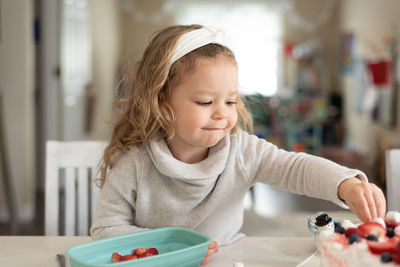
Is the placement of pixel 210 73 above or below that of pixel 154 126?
above

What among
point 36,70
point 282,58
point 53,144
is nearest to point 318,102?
point 282,58

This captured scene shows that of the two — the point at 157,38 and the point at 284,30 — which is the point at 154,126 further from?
the point at 284,30

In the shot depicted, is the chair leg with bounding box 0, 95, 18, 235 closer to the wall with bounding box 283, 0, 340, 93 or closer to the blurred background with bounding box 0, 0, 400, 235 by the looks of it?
the blurred background with bounding box 0, 0, 400, 235

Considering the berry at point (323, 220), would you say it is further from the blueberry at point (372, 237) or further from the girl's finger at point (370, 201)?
the blueberry at point (372, 237)

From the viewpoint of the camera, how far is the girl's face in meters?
1.03

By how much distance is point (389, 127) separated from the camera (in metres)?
5.29

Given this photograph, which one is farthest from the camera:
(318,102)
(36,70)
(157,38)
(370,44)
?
(318,102)

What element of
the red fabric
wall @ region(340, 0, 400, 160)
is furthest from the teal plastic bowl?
the red fabric

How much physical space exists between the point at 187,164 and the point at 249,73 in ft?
25.5

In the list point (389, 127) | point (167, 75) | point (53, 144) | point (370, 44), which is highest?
point (370, 44)

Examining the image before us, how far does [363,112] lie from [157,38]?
570cm

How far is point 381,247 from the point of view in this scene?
0.71 meters

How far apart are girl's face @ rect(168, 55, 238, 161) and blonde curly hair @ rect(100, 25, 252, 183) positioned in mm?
18

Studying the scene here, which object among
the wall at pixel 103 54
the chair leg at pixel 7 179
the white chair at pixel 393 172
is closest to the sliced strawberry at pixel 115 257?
the white chair at pixel 393 172
